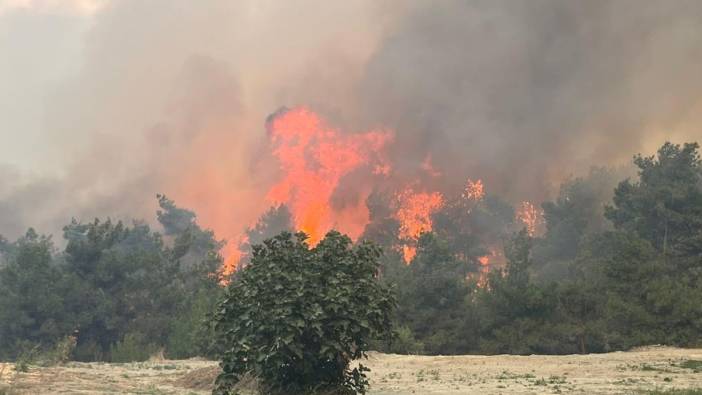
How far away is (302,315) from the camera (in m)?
14.6

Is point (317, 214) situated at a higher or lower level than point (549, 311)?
higher

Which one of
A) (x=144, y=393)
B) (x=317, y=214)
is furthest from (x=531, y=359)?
(x=317, y=214)

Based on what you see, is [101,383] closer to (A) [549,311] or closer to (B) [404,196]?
(A) [549,311]

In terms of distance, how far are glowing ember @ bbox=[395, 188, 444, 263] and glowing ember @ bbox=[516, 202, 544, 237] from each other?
1966 centimetres

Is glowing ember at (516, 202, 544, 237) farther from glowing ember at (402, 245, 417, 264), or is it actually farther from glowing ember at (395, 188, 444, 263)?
glowing ember at (402, 245, 417, 264)

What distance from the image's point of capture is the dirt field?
2064cm

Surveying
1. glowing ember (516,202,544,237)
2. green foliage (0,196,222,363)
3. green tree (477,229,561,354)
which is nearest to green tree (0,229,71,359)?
green foliage (0,196,222,363)

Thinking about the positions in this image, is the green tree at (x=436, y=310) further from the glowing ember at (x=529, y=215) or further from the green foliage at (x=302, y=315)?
the glowing ember at (x=529, y=215)

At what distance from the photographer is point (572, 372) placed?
2516cm

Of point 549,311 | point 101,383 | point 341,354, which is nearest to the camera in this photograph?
point 341,354

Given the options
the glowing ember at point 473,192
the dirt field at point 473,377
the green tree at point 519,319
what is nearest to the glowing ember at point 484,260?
the glowing ember at point 473,192

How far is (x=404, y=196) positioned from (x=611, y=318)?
53.0 metres

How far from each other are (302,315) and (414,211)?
260ft

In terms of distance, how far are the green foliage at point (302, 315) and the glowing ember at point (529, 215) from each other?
3763 inches
